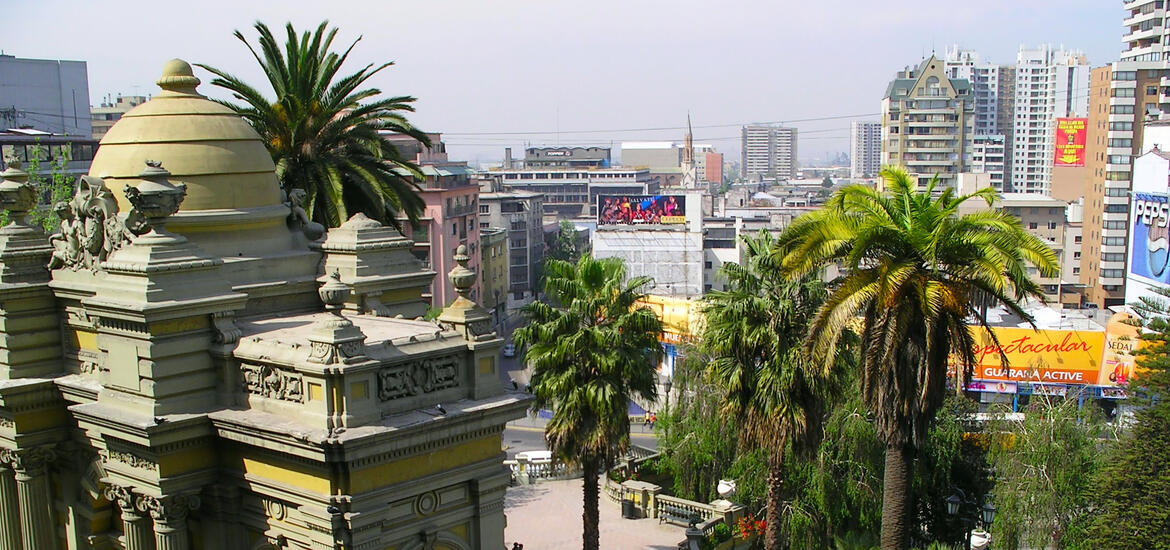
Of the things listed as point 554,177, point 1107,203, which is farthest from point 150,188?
point 554,177

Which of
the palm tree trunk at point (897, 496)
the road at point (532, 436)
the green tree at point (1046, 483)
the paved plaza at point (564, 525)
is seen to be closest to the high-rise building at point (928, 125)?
the road at point (532, 436)

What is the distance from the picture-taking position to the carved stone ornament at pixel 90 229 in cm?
1606

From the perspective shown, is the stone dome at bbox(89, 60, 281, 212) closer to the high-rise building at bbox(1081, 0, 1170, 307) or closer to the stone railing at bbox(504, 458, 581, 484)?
the stone railing at bbox(504, 458, 581, 484)

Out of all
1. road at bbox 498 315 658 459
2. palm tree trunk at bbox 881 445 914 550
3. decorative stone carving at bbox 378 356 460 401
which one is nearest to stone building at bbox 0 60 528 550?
decorative stone carving at bbox 378 356 460 401

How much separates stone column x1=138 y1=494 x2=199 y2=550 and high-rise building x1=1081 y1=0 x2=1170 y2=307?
91032 mm

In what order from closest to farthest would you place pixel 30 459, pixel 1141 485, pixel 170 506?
pixel 170 506, pixel 30 459, pixel 1141 485

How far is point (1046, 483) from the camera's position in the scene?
24172 millimetres

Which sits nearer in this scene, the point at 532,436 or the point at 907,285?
the point at 907,285

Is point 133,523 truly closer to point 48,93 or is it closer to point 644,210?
point 48,93

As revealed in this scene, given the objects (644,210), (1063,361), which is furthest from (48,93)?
(1063,361)

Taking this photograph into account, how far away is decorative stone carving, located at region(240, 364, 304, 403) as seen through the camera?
1375 cm

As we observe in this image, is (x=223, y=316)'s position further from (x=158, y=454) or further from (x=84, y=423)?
(x=84, y=423)

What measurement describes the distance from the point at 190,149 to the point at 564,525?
15.9m

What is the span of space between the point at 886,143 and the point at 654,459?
4142 inches
